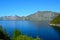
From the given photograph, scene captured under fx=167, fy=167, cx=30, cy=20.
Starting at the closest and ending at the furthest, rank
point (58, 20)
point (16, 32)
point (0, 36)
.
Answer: point (0, 36) → point (16, 32) → point (58, 20)

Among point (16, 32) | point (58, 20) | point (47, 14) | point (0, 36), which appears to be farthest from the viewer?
point (47, 14)

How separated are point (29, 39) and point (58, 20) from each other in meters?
65.0

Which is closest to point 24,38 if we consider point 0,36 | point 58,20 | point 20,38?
point 20,38

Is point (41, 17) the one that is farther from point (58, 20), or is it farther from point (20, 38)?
point (20, 38)

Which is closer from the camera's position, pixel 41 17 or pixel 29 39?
pixel 29 39

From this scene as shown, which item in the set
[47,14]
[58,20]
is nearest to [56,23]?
[58,20]

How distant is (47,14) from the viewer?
537 ft

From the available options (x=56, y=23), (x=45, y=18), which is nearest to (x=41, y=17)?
(x=45, y=18)

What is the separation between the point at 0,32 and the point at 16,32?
192 cm

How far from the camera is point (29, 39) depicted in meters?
8.12

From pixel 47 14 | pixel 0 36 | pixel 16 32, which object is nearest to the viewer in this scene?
pixel 0 36

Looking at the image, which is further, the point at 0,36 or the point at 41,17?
the point at 41,17

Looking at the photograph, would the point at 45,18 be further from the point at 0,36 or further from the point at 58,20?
the point at 0,36

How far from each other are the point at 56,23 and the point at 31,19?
315ft
